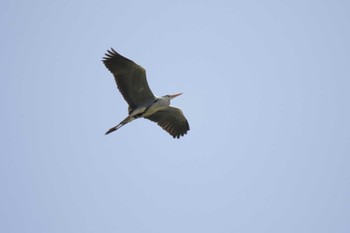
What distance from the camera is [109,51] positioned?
2027 cm

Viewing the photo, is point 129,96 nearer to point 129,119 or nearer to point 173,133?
point 129,119

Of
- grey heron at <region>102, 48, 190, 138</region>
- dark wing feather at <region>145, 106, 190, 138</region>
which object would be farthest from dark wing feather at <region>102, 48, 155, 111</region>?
dark wing feather at <region>145, 106, 190, 138</region>

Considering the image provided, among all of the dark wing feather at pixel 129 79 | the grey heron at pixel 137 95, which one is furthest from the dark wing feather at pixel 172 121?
the dark wing feather at pixel 129 79

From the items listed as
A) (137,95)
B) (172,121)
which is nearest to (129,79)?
(137,95)

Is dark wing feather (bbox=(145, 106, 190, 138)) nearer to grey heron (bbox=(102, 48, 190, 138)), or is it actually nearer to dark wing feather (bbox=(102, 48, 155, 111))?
grey heron (bbox=(102, 48, 190, 138))

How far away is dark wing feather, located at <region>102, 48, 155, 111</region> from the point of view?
20.2 m

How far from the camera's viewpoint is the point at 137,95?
21.0m

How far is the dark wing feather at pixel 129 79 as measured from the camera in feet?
66.4

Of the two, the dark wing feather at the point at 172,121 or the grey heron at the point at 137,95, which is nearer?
the grey heron at the point at 137,95

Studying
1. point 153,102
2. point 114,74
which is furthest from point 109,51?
point 153,102

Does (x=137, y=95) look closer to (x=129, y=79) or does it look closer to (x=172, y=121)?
(x=129, y=79)

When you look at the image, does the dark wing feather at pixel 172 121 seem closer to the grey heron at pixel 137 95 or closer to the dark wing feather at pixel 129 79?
the grey heron at pixel 137 95

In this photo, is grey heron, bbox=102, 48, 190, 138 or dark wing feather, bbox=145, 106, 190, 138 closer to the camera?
grey heron, bbox=102, 48, 190, 138

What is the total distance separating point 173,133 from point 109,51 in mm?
3797
